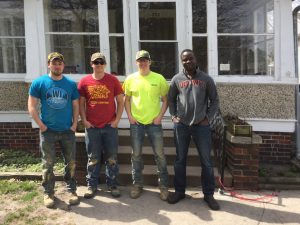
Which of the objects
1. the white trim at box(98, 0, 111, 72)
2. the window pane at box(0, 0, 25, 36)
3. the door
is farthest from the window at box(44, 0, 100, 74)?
the door

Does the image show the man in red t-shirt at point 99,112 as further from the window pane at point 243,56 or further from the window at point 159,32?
the window pane at point 243,56

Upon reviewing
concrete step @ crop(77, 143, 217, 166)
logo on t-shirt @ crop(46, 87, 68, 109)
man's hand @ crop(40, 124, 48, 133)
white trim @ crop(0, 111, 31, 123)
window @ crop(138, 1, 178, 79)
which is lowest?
concrete step @ crop(77, 143, 217, 166)

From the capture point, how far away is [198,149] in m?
4.44

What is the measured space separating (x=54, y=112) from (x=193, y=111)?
5.51 ft

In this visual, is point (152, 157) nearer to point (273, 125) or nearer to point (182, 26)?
point (273, 125)

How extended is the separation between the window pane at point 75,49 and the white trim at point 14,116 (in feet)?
3.75

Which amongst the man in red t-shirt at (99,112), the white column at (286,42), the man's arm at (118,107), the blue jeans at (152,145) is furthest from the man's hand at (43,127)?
the white column at (286,42)

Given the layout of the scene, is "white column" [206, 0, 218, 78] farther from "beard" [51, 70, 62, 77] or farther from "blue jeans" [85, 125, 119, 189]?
"beard" [51, 70, 62, 77]

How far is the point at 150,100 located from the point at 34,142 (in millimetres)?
3160

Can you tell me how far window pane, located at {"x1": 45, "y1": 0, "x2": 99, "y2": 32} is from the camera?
641 centimetres

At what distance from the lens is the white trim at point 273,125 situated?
6.16 m

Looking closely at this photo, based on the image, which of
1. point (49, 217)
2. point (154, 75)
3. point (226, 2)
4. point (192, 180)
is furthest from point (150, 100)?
point (226, 2)

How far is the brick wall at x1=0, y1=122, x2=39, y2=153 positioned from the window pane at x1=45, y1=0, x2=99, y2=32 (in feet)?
6.20

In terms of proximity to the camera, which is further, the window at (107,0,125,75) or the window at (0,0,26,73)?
the window at (0,0,26,73)
